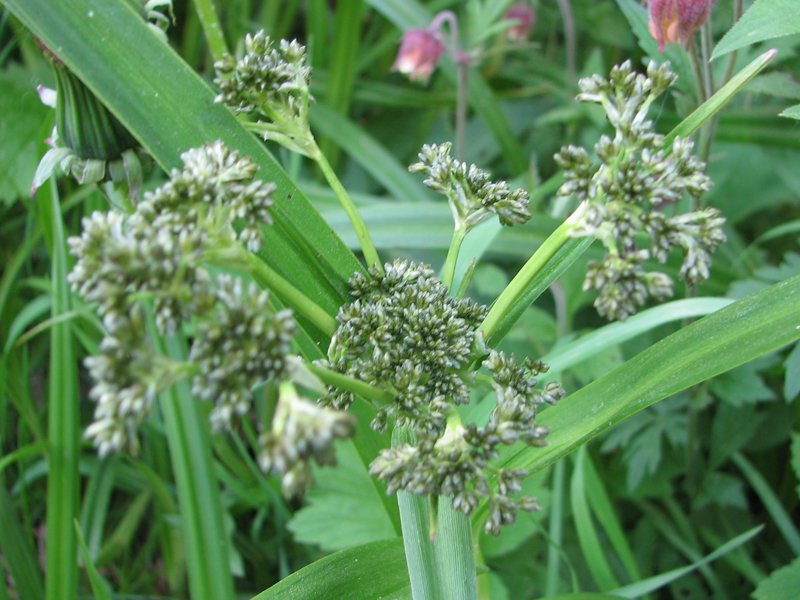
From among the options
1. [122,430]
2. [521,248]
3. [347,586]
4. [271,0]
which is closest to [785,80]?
[521,248]

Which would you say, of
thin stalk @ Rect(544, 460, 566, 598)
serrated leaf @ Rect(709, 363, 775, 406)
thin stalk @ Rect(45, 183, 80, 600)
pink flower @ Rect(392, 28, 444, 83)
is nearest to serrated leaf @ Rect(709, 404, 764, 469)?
serrated leaf @ Rect(709, 363, 775, 406)

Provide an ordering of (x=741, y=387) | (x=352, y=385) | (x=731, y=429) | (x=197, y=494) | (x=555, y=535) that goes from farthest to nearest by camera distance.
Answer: (x=731, y=429) < (x=741, y=387) < (x=555, y=535) < (x=197, y=494) < (x=352, y=385)

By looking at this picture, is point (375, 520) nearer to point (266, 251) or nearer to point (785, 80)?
point (266, 251)

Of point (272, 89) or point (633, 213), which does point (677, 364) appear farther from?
point (272, 89)

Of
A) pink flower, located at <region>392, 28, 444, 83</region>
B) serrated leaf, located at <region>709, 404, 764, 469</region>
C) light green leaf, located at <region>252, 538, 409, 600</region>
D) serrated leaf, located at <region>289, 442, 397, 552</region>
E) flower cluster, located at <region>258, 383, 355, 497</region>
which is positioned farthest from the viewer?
pink flower, located at <region>392, 28, 444, 83</region>

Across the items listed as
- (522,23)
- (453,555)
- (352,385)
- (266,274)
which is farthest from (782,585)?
(522,23)

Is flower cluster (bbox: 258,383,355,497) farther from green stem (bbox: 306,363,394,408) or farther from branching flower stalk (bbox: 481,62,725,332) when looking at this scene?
branching flower stalk (bbox: 481,62,725,332)

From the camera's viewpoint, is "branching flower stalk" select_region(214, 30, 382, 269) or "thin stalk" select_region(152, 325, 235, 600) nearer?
"branching flower stalk" select_region(214, 30, 382, 269)
